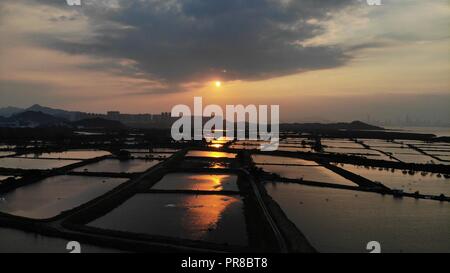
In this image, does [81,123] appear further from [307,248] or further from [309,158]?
[307,248]

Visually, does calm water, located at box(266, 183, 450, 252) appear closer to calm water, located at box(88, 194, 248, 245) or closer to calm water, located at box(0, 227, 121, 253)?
calm water, located at box(88, 194, 248, 245)

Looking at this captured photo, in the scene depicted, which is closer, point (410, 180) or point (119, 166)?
A: point (410, 180)

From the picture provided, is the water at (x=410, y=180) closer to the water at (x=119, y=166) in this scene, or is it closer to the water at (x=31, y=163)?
the water at (x=119, y=166)

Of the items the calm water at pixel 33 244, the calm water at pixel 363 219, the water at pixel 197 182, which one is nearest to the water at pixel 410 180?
the calm water at pixel 363 219

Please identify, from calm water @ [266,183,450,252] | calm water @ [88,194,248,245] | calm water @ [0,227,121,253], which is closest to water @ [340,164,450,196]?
calm water @ [266,183,450,252]

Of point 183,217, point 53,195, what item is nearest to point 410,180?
point 183,217

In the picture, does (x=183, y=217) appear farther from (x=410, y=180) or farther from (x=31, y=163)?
(x=31, y=163)
